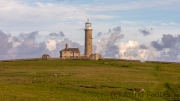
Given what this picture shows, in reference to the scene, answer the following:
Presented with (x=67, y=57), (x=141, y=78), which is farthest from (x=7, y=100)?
(x=67, y=57)

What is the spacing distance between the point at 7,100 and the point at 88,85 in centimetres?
1614

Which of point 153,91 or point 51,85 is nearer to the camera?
point 153,91

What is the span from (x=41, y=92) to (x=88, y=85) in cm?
907

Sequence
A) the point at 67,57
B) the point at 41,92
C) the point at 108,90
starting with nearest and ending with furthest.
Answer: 1. the point at 41,92
2. the point at 108,90
3. the point at 67,57

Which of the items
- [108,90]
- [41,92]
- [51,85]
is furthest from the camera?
[51,85]

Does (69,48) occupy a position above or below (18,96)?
above

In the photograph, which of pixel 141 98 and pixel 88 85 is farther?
pixel 88 85

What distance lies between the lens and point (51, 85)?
2007 inches

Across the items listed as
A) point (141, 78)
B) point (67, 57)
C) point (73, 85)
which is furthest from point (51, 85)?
point (67, 57)

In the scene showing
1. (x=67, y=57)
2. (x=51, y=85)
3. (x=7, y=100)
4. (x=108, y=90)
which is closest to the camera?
(x=7, y=100)

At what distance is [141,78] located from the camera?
62500mm

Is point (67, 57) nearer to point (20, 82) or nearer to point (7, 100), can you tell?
point (20, 82)

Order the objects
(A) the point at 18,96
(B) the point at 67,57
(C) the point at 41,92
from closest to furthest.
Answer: (A) the point at 18,96 < (C) the point at 41,92 < (B) the point at 67,57

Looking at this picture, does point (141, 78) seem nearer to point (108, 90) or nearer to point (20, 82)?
point (108, 90)
